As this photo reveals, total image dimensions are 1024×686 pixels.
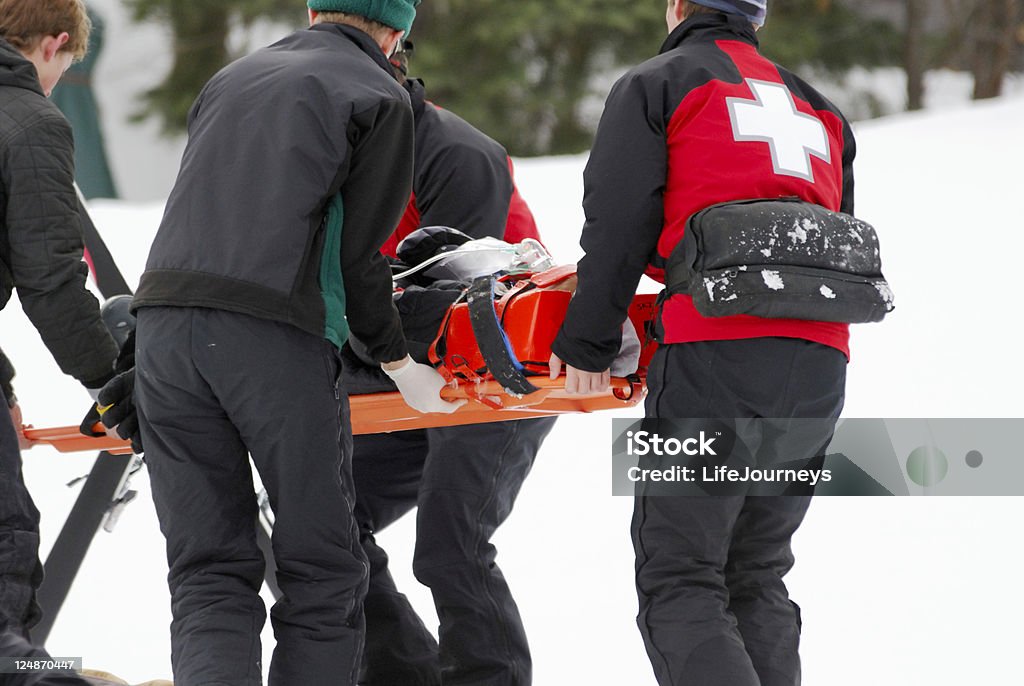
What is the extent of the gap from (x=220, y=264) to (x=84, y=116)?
12.7 metres

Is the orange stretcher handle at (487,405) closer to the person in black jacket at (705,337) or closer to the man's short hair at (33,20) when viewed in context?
the person in black jacket at (705,337)

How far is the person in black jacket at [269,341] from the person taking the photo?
219cm

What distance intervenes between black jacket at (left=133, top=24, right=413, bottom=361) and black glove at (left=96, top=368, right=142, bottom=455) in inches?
11.1

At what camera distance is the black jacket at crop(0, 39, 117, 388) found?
8.36ft

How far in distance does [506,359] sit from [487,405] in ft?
0.66

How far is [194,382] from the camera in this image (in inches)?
87.4

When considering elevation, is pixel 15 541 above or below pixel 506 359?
below

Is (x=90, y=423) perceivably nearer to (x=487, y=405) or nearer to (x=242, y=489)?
(x=242, y=489)

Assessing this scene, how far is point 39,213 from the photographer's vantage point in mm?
2561

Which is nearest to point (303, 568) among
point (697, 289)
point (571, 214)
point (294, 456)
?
point (294, 456)

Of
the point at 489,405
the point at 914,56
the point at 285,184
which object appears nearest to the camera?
the point at 285,184

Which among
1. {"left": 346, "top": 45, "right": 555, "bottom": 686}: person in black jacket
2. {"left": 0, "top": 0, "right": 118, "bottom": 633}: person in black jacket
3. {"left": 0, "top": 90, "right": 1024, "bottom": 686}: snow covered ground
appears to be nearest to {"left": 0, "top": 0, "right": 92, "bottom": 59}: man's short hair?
{"left": 0, "top": 0, "right": 118, "bottom": 633}: person in black jacket

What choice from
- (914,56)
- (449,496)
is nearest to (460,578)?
(449,496)

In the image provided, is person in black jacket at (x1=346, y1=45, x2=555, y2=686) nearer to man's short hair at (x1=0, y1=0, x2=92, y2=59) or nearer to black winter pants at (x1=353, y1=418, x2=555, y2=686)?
black winter pants at (x1=353, y1=418, x2=555, y2=686)
